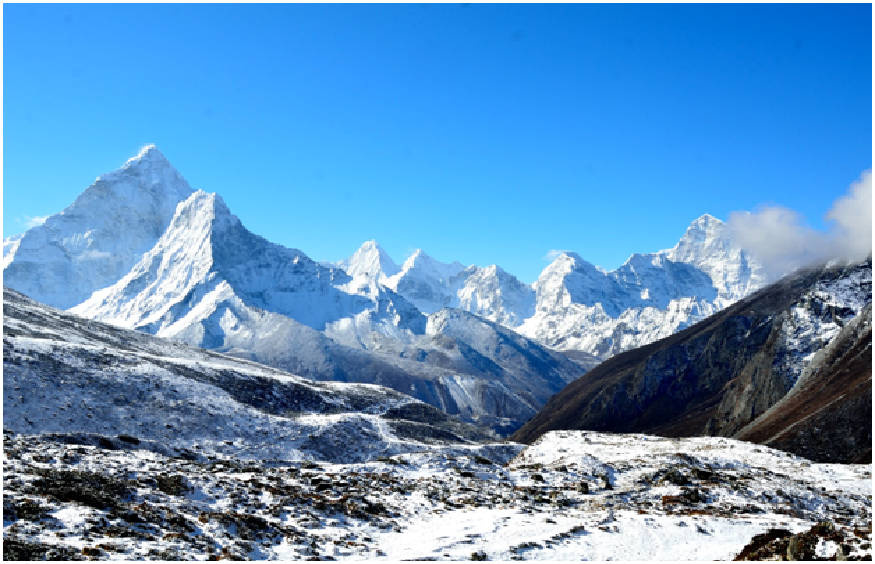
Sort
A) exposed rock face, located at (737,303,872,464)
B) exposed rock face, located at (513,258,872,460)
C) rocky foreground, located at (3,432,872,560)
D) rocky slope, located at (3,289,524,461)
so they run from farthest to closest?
exposed rock face, located at (513,258,872,460), exposed rock face, located at (737,303,872,464), rocky slope, located at (3,289,524,461), rocky foreground, located at (3,432,872,560)

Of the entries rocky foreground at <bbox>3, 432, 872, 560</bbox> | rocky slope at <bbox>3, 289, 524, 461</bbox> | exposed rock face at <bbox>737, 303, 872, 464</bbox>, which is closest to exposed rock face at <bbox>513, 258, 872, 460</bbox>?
exposed rock face at <bbox>737, 303, 872, 464</bbox>

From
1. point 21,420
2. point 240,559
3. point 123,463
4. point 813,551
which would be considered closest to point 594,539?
point 813,551

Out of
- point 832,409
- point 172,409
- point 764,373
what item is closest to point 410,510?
point 172,409

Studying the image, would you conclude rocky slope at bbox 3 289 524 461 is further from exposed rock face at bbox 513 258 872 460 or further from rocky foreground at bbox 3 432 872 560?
exposed rock face at bbox 513 258 872 460

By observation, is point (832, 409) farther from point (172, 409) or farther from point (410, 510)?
point (172, 409)

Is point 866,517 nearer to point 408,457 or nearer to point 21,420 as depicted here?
point 408,457

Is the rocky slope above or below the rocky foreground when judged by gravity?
above
